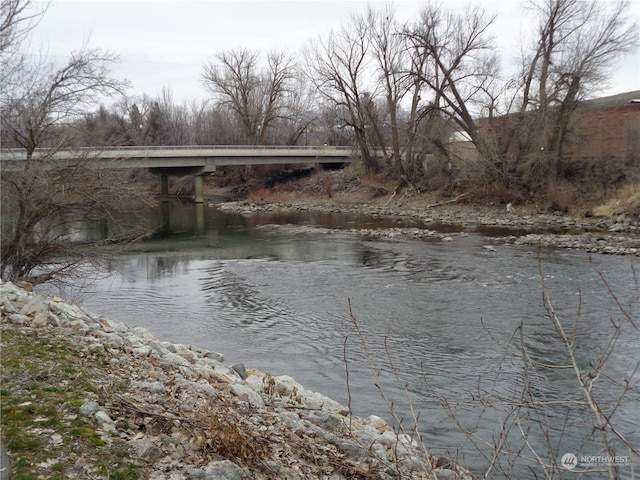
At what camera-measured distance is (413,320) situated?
37.0ft

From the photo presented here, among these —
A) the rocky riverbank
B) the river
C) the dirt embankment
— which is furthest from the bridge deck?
the river

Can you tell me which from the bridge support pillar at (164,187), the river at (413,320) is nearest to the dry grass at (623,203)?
the river at (413,320)

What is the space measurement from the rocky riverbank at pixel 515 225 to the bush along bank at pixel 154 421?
43.5 feet

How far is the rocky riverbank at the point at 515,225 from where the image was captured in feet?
66.1

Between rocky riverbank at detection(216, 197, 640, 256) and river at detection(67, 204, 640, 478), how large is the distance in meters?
1.41

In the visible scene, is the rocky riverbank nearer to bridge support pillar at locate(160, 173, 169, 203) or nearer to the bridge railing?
the bridge railing

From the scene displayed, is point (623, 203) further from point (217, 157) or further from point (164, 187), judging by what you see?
point (164, 187)

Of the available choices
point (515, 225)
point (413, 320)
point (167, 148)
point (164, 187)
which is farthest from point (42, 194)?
point (164, 187)

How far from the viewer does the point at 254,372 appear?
7.85 m

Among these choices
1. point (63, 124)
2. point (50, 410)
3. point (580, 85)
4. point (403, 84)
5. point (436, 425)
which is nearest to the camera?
point (50, 410)

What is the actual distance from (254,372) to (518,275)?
9835mm

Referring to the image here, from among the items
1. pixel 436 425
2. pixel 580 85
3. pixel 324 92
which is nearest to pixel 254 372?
pixel 436 425

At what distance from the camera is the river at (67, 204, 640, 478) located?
6.66m

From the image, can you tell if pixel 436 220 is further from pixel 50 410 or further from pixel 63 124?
pixel 50 410
